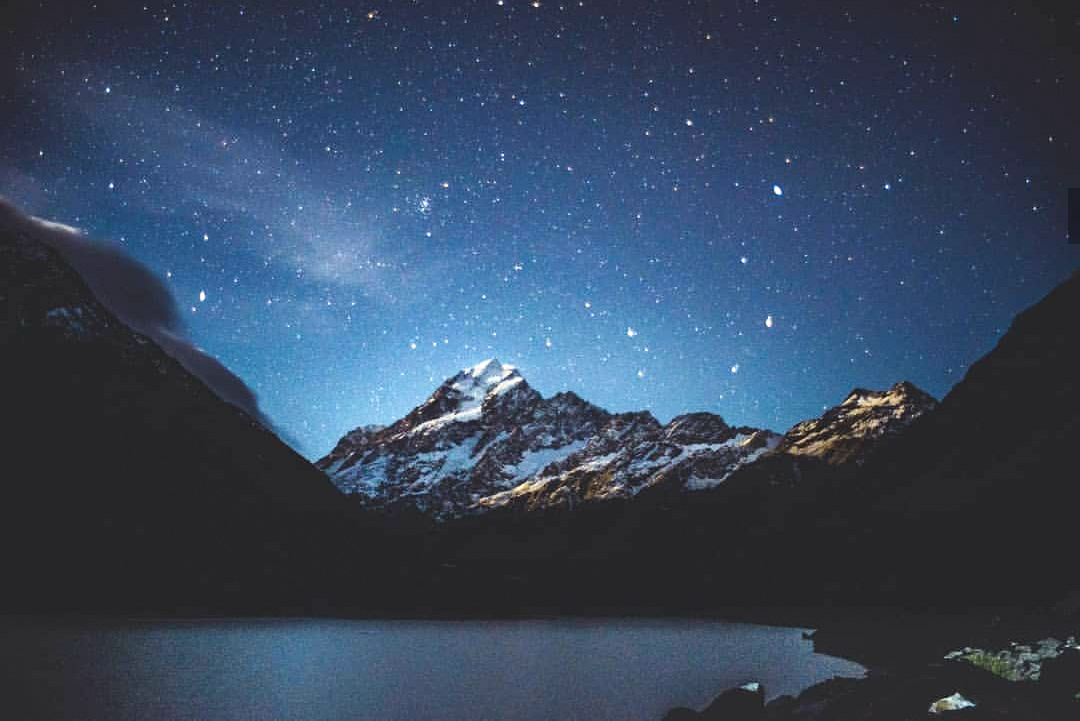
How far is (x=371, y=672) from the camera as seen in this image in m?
64.7

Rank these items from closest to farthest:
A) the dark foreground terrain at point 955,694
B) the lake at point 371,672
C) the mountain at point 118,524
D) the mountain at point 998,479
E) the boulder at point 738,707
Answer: the dark foreground terrain at point 955,694 < the boulder at point 738,707 < the lake at point 371,672 < the mountain at point 998,479 < the mountain at point 118,524

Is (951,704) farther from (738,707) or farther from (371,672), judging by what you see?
(371,672)

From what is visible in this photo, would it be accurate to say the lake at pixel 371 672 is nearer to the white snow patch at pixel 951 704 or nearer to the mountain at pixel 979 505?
the white snow patch at pixel 951 704

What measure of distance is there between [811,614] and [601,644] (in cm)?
7995

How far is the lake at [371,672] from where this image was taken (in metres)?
43.6

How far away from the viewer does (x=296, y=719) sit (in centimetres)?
4162

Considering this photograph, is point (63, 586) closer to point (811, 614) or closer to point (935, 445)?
point (811, 614)

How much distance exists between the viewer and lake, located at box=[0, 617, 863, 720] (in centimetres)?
4356

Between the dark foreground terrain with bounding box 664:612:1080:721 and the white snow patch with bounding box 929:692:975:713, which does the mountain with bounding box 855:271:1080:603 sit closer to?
the dark foreground terrain with bounding box 664:612:1080:721

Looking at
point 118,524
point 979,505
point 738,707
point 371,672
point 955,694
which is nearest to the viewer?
point 955,694

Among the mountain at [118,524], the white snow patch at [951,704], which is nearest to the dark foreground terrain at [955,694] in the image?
the white snow patch at [951,704]

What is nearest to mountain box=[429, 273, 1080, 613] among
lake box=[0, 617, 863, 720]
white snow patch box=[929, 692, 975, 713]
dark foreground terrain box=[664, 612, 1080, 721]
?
lake box=[0, 617, 863, 720]

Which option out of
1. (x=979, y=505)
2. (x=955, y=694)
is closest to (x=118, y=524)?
(x=955, y=694)

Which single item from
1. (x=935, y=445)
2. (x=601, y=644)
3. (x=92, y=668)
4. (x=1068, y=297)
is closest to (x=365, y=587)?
(x=601, y=644)
